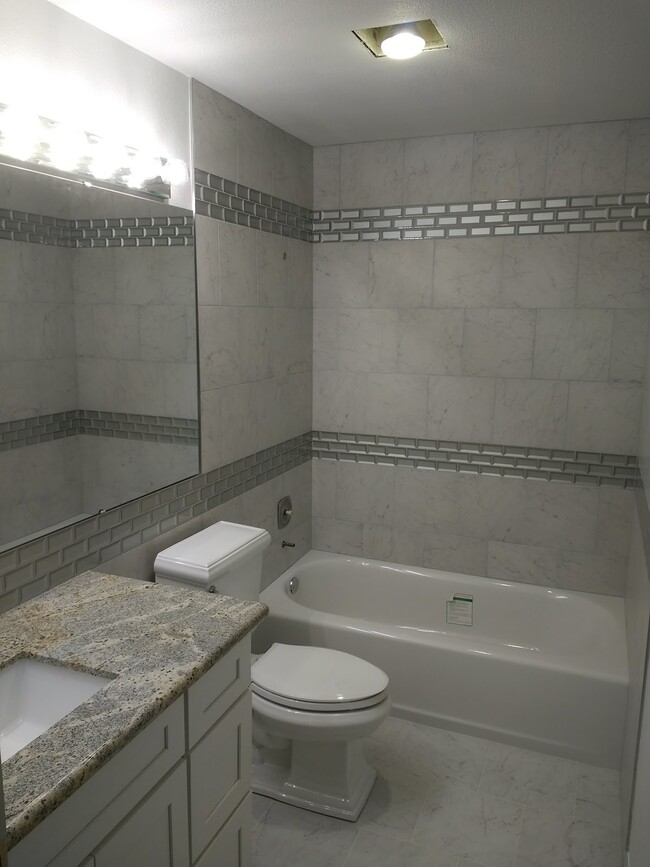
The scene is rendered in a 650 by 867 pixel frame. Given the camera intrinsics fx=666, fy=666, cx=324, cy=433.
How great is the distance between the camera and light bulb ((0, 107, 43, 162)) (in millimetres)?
1671

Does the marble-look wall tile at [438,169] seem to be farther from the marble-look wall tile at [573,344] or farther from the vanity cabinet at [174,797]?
the vanity cabinet at [174,797]

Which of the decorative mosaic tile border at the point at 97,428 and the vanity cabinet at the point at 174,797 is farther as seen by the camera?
the decorative mosaic tile border at the point at 97,428

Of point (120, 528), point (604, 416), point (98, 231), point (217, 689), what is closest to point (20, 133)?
point (98, 231)

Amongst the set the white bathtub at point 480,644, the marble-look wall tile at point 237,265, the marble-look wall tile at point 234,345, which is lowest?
the white bathtub at point 480,644

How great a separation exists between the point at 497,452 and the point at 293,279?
1284 millimetres

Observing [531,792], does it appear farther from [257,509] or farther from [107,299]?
[107,299]

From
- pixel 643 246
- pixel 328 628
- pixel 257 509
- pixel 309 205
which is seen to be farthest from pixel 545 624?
pixel 309 205

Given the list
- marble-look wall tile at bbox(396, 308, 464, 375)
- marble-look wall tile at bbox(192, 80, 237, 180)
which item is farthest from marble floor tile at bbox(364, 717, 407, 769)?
marble-look wall tile at bbox(192, 80, 237, 180)

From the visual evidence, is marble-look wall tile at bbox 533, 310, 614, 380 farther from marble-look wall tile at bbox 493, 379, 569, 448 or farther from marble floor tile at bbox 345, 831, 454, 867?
marble floor tile at bbox 345, 831, 454, 867

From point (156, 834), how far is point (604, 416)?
244cm

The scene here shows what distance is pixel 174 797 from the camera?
4.85 ft

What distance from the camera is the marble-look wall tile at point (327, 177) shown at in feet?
10.8

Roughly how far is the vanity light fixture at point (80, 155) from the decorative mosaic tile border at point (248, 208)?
14 centimetres

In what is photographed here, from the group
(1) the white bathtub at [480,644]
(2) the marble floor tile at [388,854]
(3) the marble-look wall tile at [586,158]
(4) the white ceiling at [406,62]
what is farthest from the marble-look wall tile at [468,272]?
(2) the marble floor tile at [388,854]
